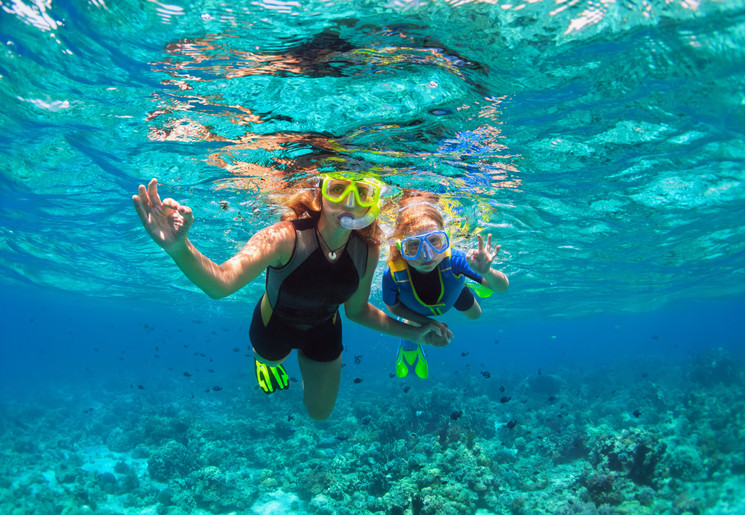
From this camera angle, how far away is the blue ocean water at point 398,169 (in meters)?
6.14

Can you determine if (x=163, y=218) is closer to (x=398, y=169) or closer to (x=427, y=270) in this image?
(x=427, y=270)

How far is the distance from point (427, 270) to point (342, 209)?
2115mm

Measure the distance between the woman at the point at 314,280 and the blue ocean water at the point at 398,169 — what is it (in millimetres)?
3261

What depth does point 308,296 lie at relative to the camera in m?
4.40

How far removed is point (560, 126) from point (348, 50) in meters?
5.56

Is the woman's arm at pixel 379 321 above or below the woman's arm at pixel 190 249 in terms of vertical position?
below

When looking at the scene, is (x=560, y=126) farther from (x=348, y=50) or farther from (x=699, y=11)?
(x=348, y=50)

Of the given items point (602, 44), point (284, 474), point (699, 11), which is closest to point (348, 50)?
point (602, 44)

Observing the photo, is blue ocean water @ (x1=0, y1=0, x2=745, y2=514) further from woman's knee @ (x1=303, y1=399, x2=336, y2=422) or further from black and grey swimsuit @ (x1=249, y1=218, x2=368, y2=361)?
woman's knee @ (x1=303, y1=399, x2=336, y2=422)

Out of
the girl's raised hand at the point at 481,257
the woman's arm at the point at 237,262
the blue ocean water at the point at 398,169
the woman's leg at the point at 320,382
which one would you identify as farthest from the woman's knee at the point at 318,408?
the blue ocean water at the point at 398,169

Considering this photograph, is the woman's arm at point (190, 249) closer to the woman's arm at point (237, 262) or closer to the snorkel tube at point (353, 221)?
the woman's arm at point (237, 262)

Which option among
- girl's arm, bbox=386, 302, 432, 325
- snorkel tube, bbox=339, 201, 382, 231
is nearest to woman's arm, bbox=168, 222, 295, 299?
snorkel tube, bbox=339, 201, 382, 231

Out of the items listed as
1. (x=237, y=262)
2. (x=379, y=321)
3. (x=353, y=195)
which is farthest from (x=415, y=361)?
(x=237, y=262)

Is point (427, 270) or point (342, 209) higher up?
point (342, 209)
